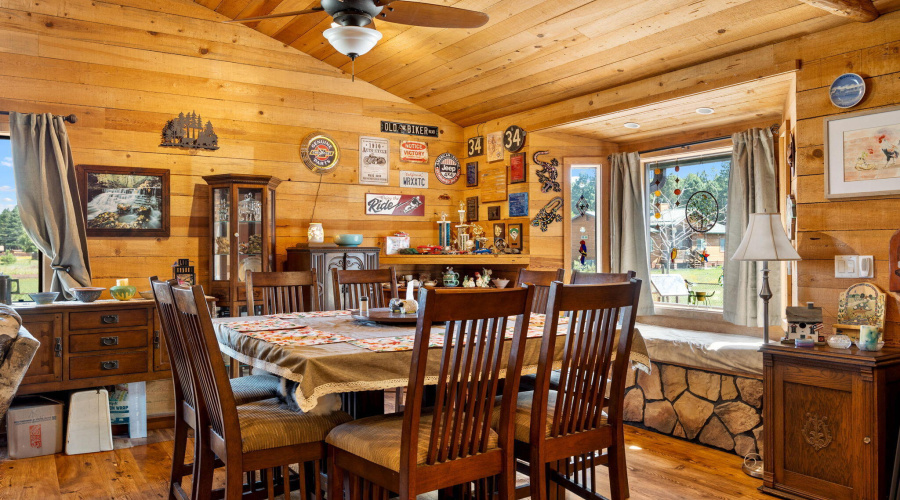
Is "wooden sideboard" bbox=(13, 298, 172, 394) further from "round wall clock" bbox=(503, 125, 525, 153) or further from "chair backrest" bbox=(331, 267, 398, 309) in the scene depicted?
"round wall clock" bbox=(503, 125, 525, 153)

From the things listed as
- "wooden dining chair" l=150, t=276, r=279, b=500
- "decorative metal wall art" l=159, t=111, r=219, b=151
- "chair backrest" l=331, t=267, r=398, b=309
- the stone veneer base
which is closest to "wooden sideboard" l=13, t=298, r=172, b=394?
"decorative metal wall art" l=159, t=111, r=219, b=151

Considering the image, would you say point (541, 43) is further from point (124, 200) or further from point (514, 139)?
point (124, 200)

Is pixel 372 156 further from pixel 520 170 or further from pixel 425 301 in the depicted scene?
pixel 425 301

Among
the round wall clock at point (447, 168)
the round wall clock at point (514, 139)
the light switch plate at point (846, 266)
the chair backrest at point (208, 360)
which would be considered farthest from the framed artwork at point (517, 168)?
the chair backrest at point (208, 360)

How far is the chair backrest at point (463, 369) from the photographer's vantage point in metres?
1.92

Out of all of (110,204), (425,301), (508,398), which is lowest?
(508,398)

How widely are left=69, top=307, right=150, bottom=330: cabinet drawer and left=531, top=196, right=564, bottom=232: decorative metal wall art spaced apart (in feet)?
9.41

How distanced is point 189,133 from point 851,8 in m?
4.12

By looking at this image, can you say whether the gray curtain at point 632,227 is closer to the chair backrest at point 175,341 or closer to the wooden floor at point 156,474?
the wooden floor at point 156,474

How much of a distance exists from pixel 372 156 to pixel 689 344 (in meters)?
2.96

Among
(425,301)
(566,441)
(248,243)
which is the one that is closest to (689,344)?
(566,441)

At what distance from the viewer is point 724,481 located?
10.8ft

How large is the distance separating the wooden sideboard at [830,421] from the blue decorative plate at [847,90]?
120 cm

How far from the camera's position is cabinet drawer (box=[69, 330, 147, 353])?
4.05 metres
